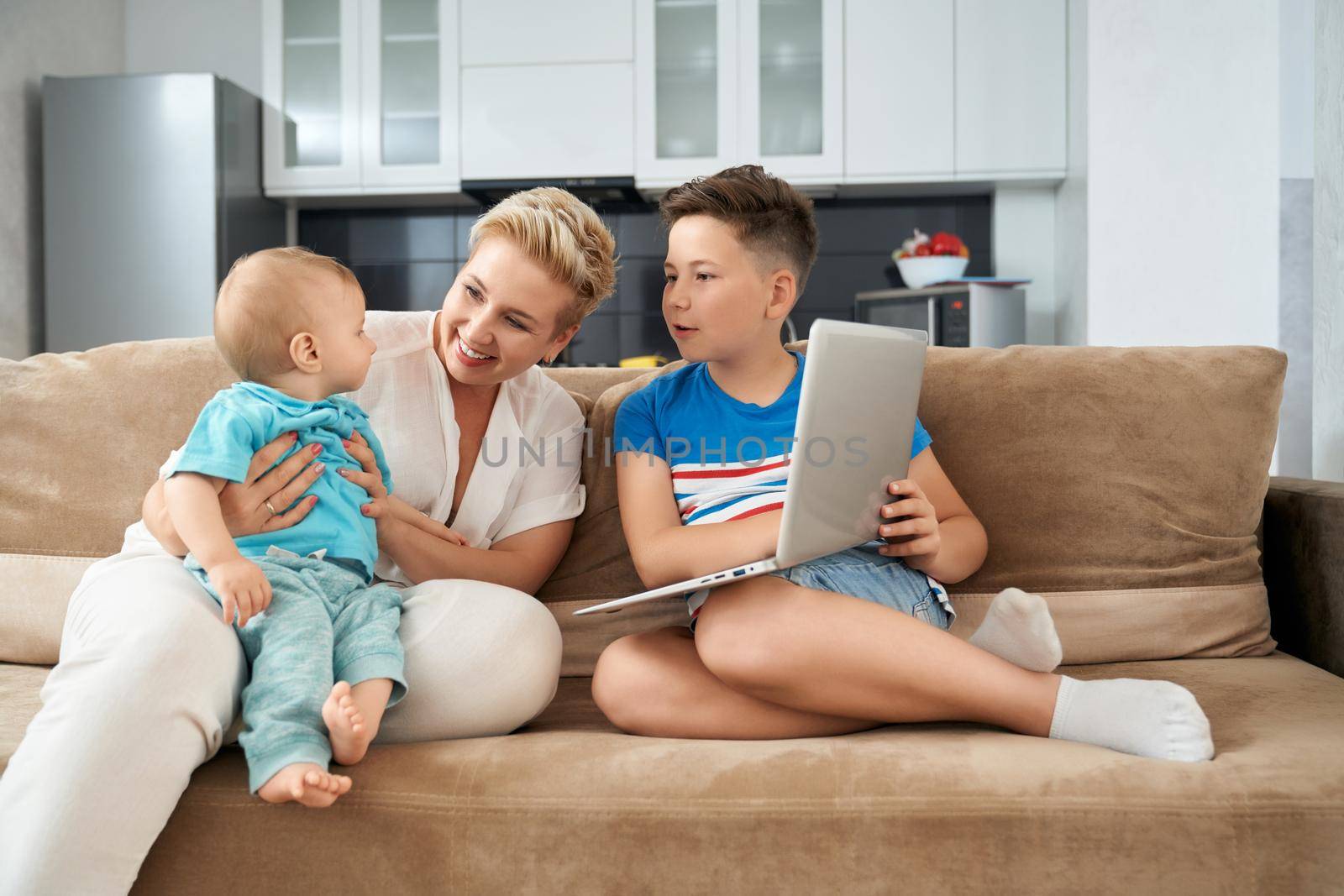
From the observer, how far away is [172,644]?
904 mm

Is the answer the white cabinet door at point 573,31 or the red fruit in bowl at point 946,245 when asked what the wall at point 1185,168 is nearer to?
the red fruit in bowl at point 946,245

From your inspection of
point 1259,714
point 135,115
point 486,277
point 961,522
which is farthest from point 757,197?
point 135,115

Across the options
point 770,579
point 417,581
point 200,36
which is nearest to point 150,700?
point 417,581

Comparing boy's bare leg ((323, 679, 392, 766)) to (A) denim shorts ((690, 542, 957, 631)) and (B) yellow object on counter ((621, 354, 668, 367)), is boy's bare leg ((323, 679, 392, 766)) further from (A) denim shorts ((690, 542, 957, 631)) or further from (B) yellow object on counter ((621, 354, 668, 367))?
(B) yellow object on counter ((621, 354, 668, 367))

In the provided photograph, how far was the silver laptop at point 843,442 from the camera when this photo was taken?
950 millimetres

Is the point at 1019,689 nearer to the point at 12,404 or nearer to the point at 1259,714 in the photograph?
the point at 1259,714

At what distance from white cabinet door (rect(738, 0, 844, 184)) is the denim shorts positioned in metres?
2.47

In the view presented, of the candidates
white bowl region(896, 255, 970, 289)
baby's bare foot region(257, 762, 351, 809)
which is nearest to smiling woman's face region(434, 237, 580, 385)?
baby's bare foot region(257, 762, 351, 809)

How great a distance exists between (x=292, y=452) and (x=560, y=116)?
8.81ft

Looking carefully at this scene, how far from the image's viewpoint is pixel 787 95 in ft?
11.5

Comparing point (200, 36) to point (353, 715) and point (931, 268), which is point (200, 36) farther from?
point (353, 715)

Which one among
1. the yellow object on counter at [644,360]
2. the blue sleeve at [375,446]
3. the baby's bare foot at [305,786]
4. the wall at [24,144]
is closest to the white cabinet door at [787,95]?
the yellow object on counter at [644,360]

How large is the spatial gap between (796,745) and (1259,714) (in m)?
0.50

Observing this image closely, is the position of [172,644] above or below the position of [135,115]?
below
